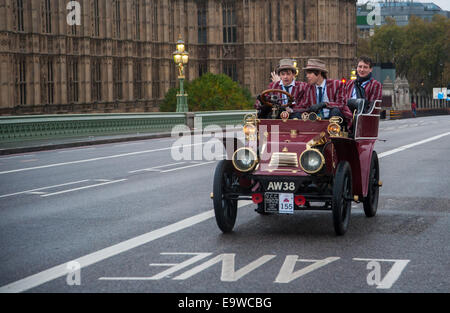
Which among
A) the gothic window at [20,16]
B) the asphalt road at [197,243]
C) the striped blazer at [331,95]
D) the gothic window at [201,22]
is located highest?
the gothic window at [201,22]

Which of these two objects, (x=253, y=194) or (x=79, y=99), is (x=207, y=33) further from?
(x=253, y=194)

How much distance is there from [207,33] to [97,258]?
62.7 metres

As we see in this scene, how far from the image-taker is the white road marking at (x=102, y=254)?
273 inches

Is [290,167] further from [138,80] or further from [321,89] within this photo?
[138,80]

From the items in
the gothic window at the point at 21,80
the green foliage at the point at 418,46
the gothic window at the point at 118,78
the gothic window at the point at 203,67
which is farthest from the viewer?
the green foliage at the point at 418,46

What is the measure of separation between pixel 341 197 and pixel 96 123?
2412 cm

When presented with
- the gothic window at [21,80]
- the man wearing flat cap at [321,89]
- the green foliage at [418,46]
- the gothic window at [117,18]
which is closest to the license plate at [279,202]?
the man wearing flat cap at [321,89]

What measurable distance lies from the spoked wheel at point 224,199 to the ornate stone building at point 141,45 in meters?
35.6

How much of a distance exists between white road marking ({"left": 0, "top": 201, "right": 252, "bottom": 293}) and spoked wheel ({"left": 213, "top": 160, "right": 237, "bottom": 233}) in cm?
66

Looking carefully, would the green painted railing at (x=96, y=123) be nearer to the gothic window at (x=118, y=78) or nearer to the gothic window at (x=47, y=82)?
the gothic window at (x=47, y=82)

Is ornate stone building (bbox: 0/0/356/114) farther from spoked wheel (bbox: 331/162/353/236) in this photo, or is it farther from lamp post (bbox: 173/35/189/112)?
spoked wheel (bbox: 331/162/353/236)

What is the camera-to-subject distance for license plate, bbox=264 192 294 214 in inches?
355

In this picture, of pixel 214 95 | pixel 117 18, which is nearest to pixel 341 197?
pixel 214 95

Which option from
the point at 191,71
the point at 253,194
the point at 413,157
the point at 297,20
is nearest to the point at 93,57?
the point at 191,71
